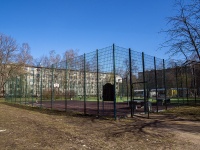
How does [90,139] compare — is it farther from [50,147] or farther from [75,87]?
[75,87]

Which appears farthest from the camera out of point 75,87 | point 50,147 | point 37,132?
point 75,87

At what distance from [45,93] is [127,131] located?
14.9 m

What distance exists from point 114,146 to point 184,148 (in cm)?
178

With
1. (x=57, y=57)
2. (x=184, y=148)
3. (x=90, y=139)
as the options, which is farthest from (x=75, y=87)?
(x=57, y=57)

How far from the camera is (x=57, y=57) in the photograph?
200 feet

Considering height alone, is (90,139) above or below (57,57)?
below

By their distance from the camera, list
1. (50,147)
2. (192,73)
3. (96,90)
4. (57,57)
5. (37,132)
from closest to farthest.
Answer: (50,147) < (37,132) < (96,90) < (192,73) < (57,57)

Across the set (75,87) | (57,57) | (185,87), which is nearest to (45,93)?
(75,87)

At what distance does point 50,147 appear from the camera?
5.50m

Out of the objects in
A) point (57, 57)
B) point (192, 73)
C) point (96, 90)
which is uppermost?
point (57, 57)

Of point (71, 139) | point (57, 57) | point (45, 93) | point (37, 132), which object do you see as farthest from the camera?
point (57, 57)

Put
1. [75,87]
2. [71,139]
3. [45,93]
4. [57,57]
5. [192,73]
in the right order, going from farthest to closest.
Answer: [57,57] → [45,93] → [192,73] → [75,87] → [71,139]

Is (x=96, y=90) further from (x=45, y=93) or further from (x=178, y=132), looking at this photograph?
(x=45, y=93)

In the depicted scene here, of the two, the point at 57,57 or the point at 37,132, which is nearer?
the point at 37,132
